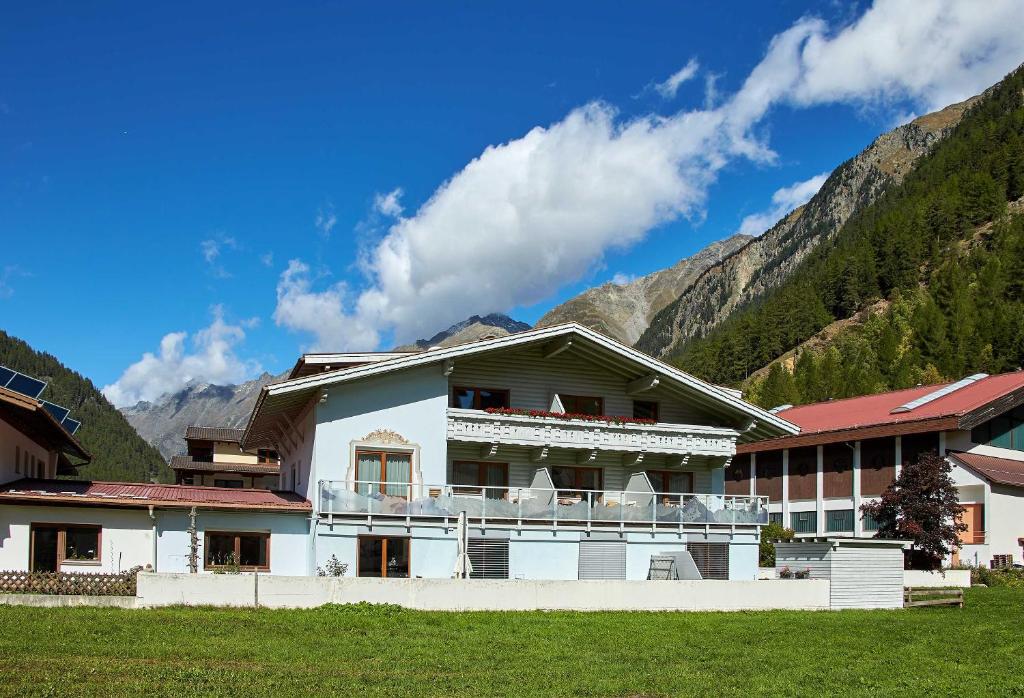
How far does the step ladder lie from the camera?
33.4 m

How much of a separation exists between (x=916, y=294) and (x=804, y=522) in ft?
243

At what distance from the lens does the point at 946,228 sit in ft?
438

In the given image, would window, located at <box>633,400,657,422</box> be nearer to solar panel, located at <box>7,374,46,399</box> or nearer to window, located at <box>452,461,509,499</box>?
window, located at <box>452,461,509,499</box>

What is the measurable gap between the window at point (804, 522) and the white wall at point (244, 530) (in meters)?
28.6

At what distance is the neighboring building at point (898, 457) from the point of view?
1727 inches

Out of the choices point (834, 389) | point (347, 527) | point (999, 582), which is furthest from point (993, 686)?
point (834, 389)

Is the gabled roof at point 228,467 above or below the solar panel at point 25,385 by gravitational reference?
below

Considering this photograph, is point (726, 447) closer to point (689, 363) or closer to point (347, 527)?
point (347, 527)

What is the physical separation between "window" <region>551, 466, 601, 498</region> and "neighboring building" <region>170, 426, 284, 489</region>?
4731cm

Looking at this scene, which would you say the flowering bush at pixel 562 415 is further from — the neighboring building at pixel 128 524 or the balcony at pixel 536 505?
the neighboring building at pixel 128 524

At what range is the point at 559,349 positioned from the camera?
3569 centimetres

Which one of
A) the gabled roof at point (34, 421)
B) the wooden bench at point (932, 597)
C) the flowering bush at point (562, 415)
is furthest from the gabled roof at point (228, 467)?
the wooden bench at point (932, 597)

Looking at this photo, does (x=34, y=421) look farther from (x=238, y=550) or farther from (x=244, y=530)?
(x=238, y=550)

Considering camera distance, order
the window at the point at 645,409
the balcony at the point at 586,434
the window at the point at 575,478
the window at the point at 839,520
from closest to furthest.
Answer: the balcony at the point at 586,434 → the window at the point at 575,478 → the window at the point at 645,409 → the window at the point at 839,520
